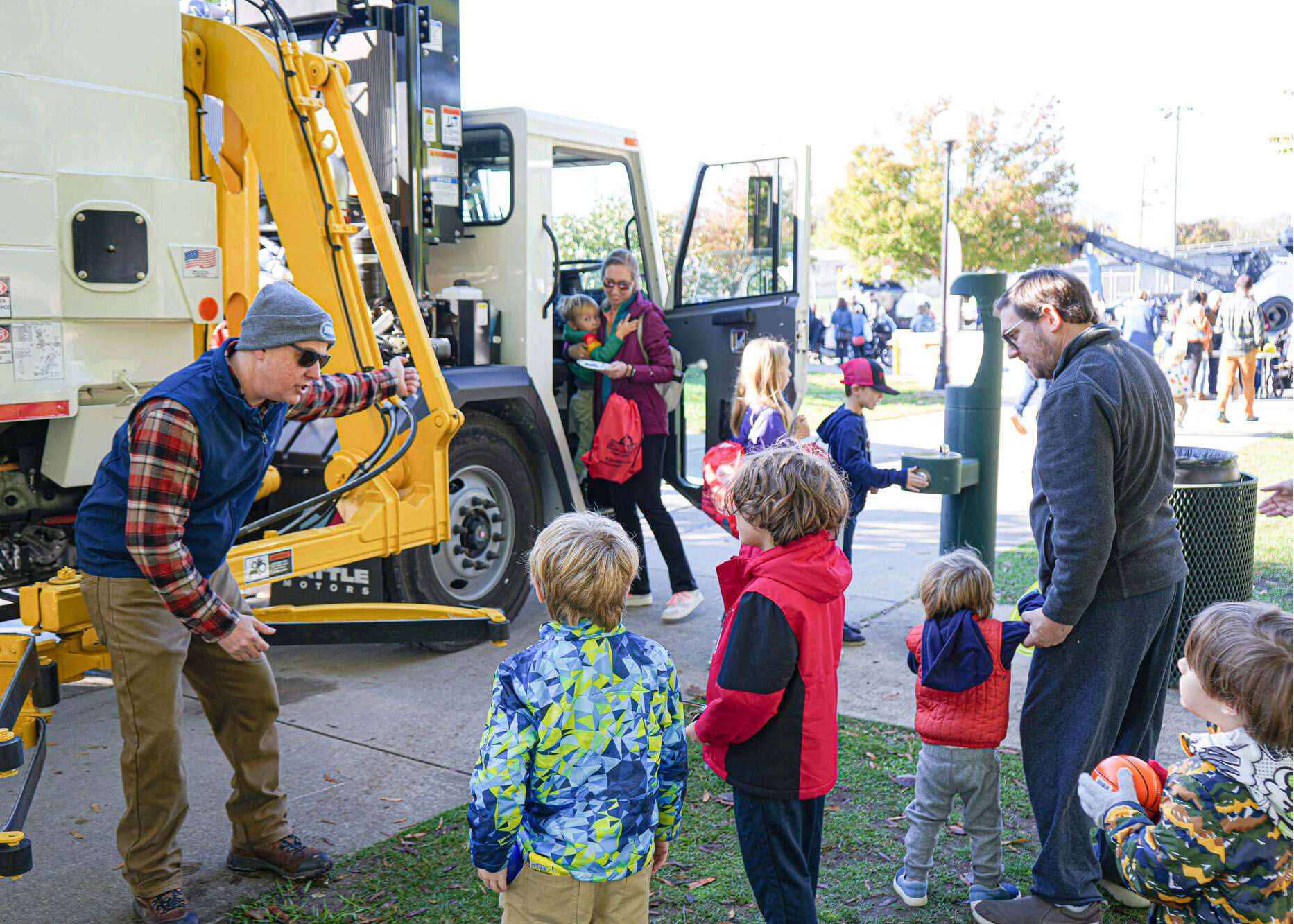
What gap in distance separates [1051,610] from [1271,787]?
1.01 m

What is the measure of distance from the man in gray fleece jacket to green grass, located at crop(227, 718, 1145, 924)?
0.38 metres

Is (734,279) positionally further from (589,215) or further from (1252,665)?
(1252,665)

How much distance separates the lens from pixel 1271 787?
1975mm

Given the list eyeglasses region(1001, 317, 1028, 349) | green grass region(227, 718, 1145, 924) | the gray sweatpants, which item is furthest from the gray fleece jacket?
green grass region(227, 718, 1145, 924)

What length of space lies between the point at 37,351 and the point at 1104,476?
3.42m

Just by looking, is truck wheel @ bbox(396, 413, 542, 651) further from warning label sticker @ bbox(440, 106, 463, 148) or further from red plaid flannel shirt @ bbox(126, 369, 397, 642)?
red plaid flannel shirt @ bbox(126, 369, 397, 642)

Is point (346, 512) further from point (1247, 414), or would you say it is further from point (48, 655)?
point (1247, 414)

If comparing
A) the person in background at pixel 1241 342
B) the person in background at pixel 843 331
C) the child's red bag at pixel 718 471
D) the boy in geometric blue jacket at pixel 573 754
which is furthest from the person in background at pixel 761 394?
the person in background at pixel 843 331

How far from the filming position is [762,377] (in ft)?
17.2

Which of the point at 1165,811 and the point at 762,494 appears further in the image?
the point at 762,494

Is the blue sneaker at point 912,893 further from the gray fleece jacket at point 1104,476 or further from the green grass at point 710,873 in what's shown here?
the gray fleece jacket at point 1104,476

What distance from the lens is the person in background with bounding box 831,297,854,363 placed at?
86.3ft

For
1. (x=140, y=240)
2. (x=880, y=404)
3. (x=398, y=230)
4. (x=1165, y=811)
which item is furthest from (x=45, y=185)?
(x=880, y=404)

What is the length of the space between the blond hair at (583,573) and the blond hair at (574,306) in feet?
13.5
